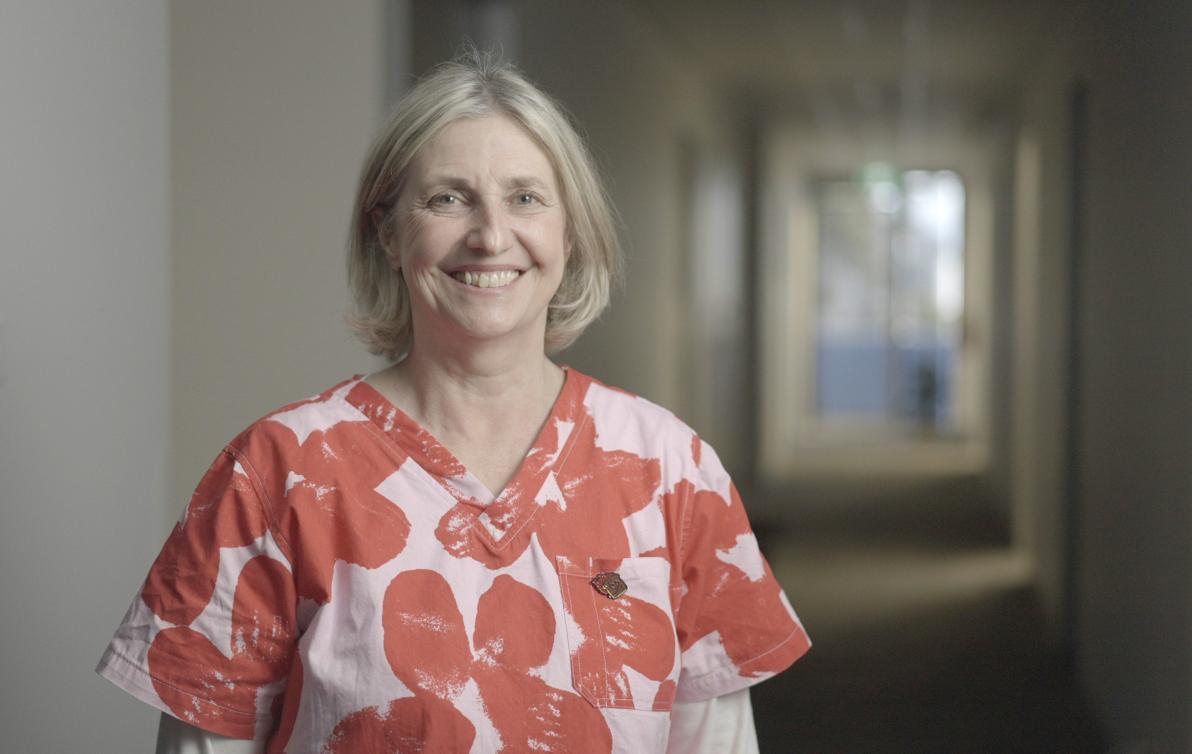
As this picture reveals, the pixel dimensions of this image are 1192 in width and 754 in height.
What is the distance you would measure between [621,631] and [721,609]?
0.50 ft

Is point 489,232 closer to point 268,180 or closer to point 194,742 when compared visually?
point 194,742

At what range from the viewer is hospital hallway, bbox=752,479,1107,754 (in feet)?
8.81

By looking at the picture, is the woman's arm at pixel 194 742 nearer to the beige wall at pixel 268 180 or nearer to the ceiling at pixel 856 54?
the beige wall at pixel 268 180

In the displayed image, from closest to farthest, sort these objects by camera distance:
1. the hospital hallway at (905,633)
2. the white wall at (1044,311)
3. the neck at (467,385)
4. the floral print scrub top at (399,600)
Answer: the floral print scrub top at (399,600) → the neck at (467,385) → the white wall at (1044,311) → the hospital hallway at (905,633)

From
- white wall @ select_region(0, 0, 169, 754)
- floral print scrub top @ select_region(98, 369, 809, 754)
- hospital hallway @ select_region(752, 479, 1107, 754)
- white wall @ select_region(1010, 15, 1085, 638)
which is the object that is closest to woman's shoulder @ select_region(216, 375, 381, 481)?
floral print scrub top @ select_region(98, 369, 809, 754)

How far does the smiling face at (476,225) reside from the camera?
1.18 m

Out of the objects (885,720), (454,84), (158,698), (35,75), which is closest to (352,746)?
(158,698)

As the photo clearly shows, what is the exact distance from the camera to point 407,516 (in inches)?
46.0

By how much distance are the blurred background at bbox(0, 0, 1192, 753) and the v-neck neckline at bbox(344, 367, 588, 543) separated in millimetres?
1198

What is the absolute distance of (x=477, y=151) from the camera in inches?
46.6

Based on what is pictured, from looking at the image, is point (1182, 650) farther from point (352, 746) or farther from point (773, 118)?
point (352, 746)

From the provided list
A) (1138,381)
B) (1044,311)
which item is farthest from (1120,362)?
(1044,311)

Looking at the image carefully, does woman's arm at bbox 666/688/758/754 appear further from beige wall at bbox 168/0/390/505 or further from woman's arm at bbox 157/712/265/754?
beige wall at bbox 168/0/390/505

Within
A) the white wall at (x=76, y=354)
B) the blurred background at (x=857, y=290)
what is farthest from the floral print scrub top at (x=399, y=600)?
the blurred background at (x=857, y=290)
